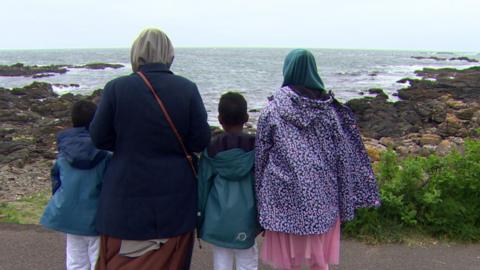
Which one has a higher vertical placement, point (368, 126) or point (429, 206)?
point (429, 206)

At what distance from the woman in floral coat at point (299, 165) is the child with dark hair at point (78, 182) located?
102 cm

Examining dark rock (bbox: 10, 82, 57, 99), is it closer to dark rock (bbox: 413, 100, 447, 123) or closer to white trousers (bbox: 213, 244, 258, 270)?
dark rock (bbox: 413, 100, 447, 123)

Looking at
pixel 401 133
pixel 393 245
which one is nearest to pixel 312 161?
pixel 393 245

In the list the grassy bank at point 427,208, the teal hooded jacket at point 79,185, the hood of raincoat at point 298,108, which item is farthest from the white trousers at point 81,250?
the grassy bank at point 427,208

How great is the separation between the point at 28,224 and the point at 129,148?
278cm

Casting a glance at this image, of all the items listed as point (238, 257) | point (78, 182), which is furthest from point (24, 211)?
point (238, 257)

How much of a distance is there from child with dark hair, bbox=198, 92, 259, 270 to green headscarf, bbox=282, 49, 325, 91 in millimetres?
317

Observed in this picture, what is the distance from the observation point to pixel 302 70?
8.77 feet

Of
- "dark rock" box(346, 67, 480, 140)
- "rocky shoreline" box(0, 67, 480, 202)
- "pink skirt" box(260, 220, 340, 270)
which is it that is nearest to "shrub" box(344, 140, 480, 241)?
"pink skirt" box(260, 220, 340, 270)

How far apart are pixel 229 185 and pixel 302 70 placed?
78 centimetres

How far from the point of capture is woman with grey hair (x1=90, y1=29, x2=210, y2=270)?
2.49m

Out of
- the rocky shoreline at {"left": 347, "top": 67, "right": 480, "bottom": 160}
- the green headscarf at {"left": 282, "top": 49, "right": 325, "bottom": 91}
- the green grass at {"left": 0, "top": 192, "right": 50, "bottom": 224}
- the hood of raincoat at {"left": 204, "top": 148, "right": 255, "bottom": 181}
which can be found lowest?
the rocky shoreline at {"left": 347, "top": 67, "right": 480, "bottom": 160}

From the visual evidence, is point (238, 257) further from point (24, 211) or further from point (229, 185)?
point (24, 211)

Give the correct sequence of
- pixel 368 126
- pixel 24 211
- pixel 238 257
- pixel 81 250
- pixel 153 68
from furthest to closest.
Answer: pixel 368 126 < pixel 24 211 < pixel 81 250 < pixel 238 257 < pixel 153 68
